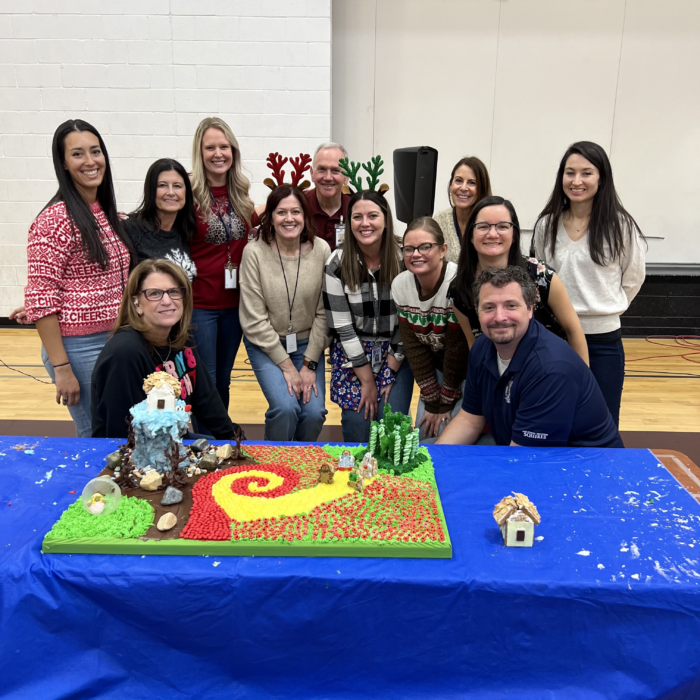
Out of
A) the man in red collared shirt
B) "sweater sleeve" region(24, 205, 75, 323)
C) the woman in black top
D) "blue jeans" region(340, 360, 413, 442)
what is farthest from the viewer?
the man in red collared shirt

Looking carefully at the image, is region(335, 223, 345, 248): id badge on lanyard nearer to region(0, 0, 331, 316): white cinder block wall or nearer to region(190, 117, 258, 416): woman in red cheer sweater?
region(190, 117, 258, 416): woman in red cheer sweater

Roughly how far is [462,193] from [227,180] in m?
1.09

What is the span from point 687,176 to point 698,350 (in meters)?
1.64

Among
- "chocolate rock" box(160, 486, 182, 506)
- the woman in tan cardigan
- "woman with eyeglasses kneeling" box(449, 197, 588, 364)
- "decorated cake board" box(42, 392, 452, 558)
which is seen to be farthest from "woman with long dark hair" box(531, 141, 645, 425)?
"chocolate rock" box(160, 486, 182, 506)

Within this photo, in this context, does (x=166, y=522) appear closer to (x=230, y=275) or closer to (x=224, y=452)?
(x=224, y=452)

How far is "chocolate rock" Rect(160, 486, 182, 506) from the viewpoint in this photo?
4.76 ft

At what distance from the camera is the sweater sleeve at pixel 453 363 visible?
245 cm

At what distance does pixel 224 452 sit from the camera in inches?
67.3

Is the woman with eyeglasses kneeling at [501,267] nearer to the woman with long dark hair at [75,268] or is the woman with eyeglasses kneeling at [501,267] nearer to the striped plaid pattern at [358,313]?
the striped plaid pattern at [358,313]

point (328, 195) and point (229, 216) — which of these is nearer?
point (229, 216)

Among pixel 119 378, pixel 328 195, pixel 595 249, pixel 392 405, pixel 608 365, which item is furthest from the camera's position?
pixel 328 195

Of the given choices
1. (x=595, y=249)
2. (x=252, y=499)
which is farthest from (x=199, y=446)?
(x=595, y=249)

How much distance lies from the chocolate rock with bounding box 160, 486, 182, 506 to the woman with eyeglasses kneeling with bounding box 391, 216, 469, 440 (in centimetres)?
127

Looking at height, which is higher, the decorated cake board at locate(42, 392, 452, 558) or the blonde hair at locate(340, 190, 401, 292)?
the blonde hair at locate(340, 190, 401, 292)
